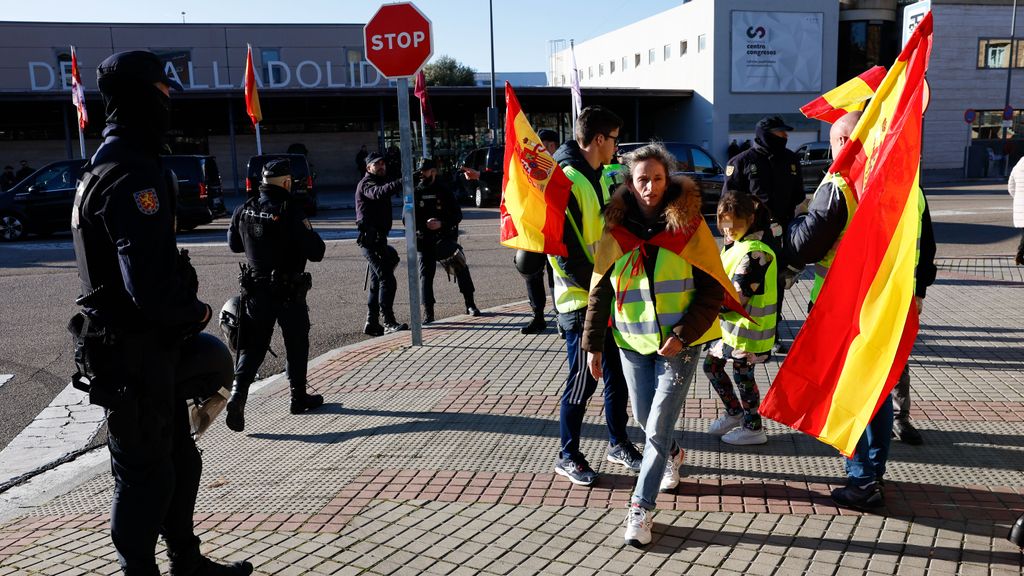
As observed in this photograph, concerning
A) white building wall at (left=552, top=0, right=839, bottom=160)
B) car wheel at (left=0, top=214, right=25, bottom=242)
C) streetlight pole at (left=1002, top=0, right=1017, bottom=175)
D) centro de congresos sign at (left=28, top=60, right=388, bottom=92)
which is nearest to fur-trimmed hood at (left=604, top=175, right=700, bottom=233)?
car wheel at (left=0, top=214, right=25, bottom=242)

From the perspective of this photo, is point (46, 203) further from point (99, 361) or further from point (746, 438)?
point (746, 438)

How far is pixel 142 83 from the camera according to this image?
318 centimetres

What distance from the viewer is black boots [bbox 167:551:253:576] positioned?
3365 millimetres

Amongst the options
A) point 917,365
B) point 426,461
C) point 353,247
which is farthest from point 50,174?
point 917,365

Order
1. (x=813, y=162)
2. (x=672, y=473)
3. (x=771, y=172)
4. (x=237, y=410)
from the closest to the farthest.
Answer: (x=672, y=473)
(x=237, y=410)
(x=771, y=172)
(x=813, y=162)

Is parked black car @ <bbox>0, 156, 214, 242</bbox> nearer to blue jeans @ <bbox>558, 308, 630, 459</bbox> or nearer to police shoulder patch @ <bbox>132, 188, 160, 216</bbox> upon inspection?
blue jeans @ <bbox>558, 308, 630, 459</bbox>

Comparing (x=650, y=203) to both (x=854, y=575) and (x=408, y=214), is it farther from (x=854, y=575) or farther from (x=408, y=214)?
(x=408, y=214)

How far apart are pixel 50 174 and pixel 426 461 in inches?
667

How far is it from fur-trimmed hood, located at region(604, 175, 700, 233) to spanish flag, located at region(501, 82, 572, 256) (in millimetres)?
595

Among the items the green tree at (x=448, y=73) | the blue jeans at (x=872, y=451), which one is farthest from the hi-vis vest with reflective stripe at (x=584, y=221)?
the green tree at (x=448, y=73)

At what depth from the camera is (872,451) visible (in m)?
3.94

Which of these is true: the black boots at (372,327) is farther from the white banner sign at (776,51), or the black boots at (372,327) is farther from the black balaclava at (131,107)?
the white banner sign at (776,51)

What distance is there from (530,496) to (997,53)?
41783 mm

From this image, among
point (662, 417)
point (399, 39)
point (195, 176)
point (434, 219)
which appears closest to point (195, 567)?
point (662, 417)
